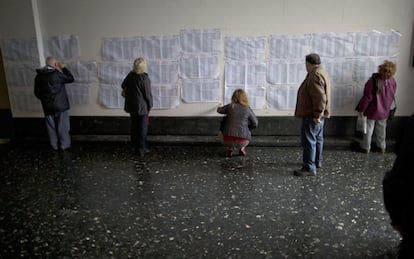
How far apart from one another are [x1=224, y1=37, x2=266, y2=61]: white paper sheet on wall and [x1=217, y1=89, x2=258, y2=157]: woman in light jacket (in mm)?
715

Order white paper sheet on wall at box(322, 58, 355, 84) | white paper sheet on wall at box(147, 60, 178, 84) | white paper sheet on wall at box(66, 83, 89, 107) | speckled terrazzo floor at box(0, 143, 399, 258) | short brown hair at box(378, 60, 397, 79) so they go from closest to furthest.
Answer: speckled terrazzo floor at box(0, 143, 399, 258), short brown hair at box(378, 60, 397, 79), white paper sheet on wall at box(322, 58, 355, 84), white paper sheet on wall at box(147, 60, 178, 84), white paper sheet on wall at box(66, 83, 89, 107)

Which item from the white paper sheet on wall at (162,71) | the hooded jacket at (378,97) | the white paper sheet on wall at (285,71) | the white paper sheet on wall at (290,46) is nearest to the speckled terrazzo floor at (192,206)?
the hooded jacket at (378,97)

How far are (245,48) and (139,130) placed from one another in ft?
6.46

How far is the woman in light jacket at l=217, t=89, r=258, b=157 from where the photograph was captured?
468 centimetres

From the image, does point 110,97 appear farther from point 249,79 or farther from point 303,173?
point 303,173

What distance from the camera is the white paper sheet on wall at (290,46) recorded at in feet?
16.4

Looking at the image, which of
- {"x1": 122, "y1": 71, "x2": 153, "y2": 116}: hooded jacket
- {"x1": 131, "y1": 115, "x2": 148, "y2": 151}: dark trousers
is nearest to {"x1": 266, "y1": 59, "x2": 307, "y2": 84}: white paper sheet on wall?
{"x1": 122, "y1": 71, "x2": 153, "y2": 116}: hooded jacket

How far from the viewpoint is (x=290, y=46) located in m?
5.02

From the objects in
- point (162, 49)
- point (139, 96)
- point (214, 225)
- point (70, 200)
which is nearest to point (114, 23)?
point (162, 49)

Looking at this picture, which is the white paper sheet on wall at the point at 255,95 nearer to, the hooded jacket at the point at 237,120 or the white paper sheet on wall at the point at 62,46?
the hooded jacket at the point at 237,120

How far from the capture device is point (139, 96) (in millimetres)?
4754

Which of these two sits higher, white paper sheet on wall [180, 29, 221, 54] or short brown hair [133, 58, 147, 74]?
white paper sheet on wall [180, 29, 221, 54]

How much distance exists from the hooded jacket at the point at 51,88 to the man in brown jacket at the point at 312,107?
3444 millimetres

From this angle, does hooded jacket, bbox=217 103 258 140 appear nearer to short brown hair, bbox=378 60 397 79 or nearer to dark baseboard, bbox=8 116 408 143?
dark baseboard, bbox=8 116 408 143
